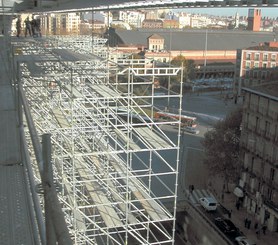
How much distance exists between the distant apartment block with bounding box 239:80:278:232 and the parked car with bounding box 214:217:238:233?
51 centimetres

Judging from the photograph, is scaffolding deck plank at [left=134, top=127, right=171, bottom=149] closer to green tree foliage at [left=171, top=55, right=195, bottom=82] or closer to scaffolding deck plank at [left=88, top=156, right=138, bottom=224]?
scaffolding deck plank at [left=88, top=156, right=138, bottom=224]

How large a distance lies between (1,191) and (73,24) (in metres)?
19.1

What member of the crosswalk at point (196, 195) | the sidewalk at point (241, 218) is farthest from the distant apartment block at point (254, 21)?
the crosswalk at point (196, 195)

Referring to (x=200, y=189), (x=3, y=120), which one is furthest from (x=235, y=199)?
(x=3, y=120)

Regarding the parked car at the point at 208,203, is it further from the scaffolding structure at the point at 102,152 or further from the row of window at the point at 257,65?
the row of window at the point at 257,65

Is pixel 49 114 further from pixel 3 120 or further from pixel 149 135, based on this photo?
pixel 3 120

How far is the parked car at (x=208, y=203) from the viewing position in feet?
17.2

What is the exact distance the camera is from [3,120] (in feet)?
4.85

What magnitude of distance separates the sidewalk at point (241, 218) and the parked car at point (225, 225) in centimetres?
17

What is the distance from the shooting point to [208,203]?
5.25 meters

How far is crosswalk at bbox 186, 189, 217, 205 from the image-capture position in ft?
17.8

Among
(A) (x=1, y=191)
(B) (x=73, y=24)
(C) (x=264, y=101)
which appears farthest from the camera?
(B) (x=73, y=24)

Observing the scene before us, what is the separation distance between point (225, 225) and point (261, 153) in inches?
43.9

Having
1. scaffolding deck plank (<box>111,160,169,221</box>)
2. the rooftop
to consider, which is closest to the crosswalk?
the rooftop
